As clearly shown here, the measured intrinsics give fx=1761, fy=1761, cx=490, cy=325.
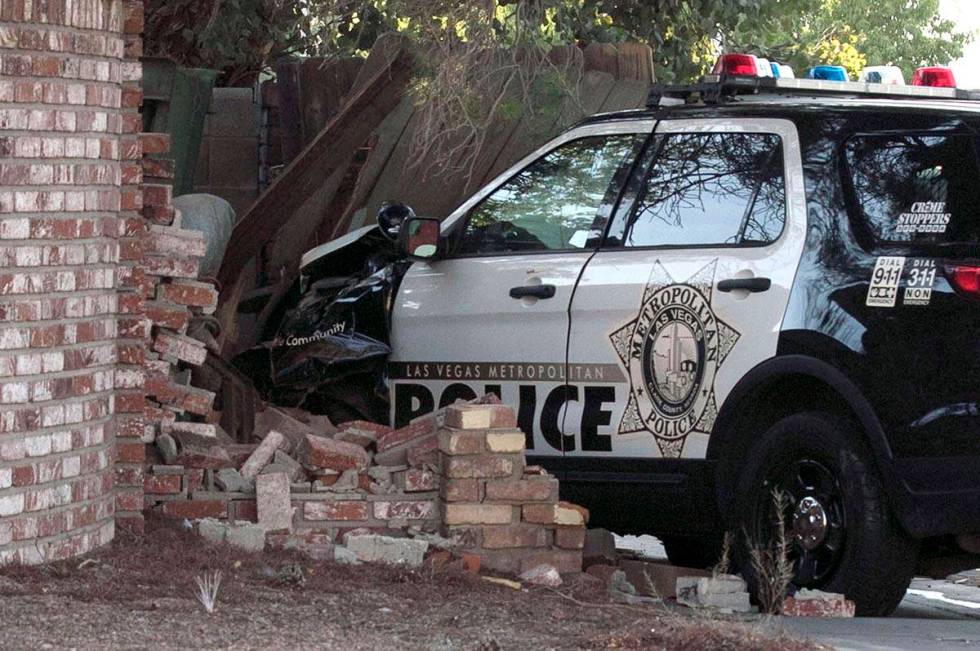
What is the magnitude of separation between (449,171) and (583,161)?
7.76 feet

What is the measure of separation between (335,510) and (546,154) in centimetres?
Answer: 178

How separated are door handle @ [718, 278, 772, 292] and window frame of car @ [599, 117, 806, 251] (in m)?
0.15

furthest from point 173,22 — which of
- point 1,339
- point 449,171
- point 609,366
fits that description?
point 1,339

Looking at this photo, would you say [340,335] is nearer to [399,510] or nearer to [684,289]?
[399,510]

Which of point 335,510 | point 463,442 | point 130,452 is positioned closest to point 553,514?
point 463,442

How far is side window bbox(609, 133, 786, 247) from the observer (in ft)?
21.4

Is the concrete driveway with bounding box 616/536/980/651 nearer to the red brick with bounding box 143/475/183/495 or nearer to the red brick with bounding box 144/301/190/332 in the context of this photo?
the red brick with bounding box 143/475/183/495

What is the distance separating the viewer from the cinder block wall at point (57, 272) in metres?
5.42

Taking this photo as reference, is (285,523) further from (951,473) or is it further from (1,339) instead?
(951,473)

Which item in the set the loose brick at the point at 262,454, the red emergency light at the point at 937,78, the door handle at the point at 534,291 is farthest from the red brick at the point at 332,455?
the red emergency light at the point at 937,78

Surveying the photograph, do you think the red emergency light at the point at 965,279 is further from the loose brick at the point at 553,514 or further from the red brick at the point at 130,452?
the red brick at the point at 130,452

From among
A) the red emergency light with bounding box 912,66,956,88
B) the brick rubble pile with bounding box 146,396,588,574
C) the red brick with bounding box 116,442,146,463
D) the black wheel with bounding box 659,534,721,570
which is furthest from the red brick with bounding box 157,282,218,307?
the red emergency light with bounding box 912,66,956,88

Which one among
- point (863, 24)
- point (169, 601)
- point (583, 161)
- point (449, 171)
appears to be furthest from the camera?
point (863, 24)

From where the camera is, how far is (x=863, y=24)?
31234 mm
